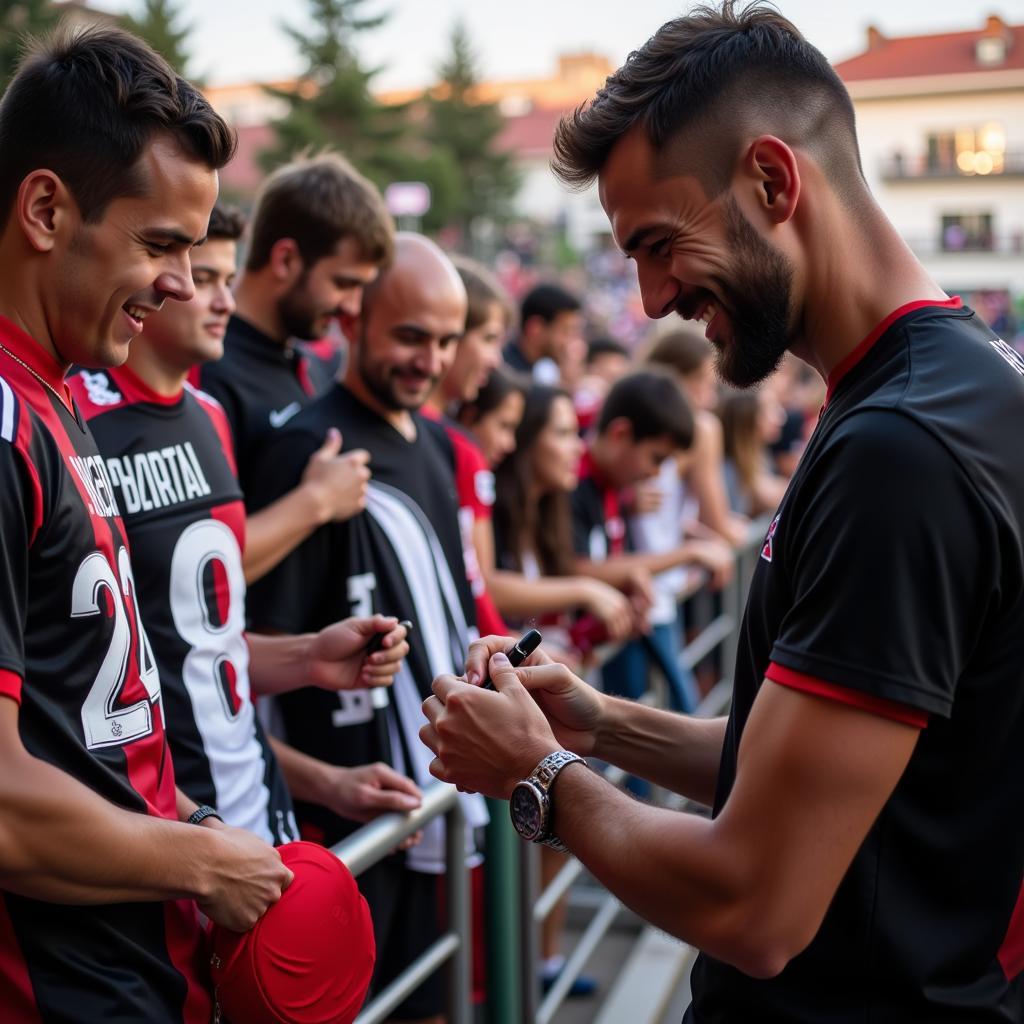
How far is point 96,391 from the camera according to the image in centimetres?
241

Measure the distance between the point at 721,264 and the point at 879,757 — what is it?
28.7 inches

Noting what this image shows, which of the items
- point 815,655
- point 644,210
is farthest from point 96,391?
point 815,655

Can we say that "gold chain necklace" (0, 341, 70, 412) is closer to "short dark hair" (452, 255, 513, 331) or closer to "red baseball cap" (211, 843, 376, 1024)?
"red baseball cap" (211, 843, 376, 1024)

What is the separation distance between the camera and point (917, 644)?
1.37m

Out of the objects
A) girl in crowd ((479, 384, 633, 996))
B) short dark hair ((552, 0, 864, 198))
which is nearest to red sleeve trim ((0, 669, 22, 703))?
short dark hair ((552, 0, 864, 198))

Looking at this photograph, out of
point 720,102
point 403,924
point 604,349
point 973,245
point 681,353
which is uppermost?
point 720,102

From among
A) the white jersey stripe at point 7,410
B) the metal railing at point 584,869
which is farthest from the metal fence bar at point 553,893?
the white jersey stripe at point 7,410

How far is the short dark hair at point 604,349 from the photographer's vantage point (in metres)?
8.59

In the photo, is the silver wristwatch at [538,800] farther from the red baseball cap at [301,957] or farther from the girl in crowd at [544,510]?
the girl in crowd at [544,510]

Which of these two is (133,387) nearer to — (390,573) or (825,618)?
(390,573)

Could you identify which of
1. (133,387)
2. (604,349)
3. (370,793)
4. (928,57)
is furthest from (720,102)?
(928,57)

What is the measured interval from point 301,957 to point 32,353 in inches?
39.4

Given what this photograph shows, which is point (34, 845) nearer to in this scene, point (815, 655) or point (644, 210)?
point (815, 655)

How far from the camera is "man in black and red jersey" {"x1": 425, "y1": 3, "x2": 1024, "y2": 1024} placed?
1390mm
